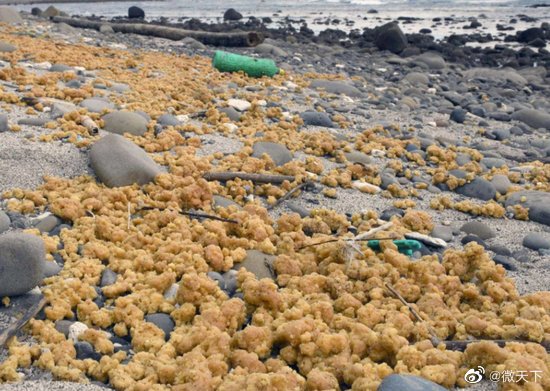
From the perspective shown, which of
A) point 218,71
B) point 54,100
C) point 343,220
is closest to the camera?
point 343,220

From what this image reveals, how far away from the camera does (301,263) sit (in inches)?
139

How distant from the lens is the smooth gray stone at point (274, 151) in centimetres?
530

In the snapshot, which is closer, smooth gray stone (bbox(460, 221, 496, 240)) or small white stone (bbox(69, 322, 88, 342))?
small white stone (bbox(69, 322, 88, 342))

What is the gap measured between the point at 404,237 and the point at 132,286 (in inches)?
75.5

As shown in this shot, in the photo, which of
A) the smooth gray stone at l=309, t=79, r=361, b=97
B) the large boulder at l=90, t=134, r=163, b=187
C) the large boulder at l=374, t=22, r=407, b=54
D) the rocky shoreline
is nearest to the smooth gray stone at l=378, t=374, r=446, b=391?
the rocky shoreline

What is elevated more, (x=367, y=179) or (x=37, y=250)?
(x=37, y=250)

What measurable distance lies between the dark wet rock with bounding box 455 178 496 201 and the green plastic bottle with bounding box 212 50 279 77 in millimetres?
4672

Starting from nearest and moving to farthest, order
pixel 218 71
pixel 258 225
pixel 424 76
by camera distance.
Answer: pixel 258 225 < pixel 218 71 < pixel 424 76

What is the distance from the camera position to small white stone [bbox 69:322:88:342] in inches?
108

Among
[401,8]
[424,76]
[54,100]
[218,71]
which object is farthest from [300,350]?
[401,8]

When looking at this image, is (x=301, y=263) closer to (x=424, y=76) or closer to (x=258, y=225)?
(x=258, y=225)

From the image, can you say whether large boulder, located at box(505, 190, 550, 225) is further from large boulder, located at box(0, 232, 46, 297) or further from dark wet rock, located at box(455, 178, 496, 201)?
large boulder, located at box(0, 232, 46, 297)

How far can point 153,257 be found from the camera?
11.2 ft

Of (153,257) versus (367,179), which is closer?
(153,257)
